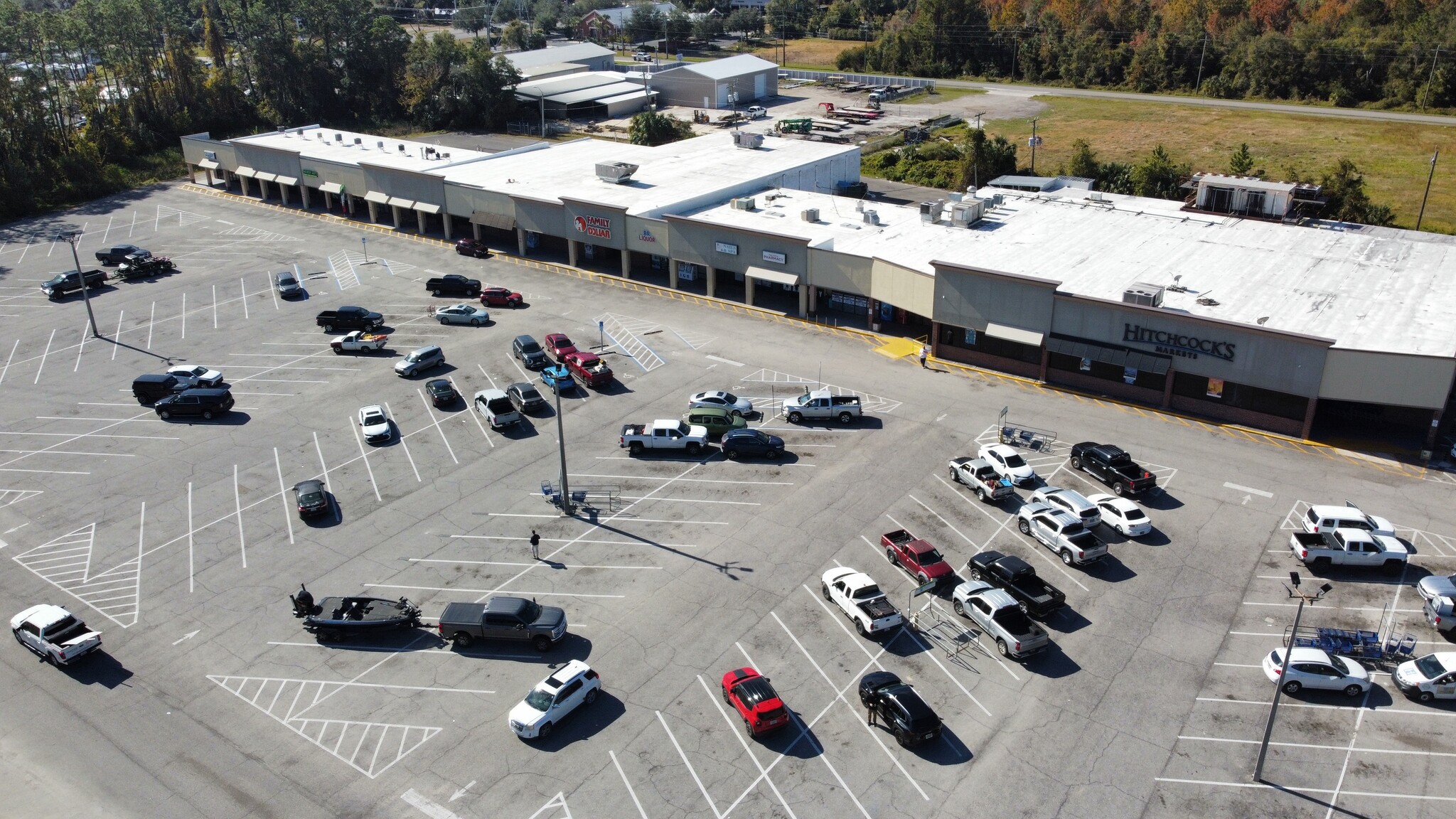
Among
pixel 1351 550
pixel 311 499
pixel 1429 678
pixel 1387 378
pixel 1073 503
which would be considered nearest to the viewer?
pixel 1429 678

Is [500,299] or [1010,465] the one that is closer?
[1010,465]

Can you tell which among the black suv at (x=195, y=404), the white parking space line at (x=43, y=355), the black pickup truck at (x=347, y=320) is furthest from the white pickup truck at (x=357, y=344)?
the white parking space line at (x=43, y=355)

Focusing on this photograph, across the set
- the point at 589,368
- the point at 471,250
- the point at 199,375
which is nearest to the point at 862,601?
the point at 589,368

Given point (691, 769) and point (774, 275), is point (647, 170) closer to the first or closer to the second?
point (774, 275)

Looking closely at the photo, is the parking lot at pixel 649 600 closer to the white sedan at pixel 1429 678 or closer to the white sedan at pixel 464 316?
the white sedan at pixel 1429 678

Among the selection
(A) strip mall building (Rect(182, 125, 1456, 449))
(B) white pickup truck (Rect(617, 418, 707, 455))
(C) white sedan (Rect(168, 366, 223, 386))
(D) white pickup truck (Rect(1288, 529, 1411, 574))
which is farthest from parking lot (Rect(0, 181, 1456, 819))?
(A) strip mall building (Rect(182, 125, 1456, 449))

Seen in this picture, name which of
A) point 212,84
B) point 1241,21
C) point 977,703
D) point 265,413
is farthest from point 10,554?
point 1241,21

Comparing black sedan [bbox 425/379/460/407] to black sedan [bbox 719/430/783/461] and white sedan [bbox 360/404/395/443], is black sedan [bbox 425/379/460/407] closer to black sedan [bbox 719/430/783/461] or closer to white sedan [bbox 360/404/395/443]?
white sedan [bbox 360/404/395/443]
